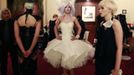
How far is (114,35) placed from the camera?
3.29m

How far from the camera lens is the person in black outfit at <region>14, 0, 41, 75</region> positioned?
4.57 m

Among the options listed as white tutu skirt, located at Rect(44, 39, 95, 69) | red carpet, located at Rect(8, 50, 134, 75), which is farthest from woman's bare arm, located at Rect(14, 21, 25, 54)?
red carpet, located at Rect(8, 50, 134, 75)

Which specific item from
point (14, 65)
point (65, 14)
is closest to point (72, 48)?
point (65, 14)

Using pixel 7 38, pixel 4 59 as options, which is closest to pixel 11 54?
pixel 4 59

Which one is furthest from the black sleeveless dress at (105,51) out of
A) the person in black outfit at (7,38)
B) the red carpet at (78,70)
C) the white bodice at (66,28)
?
the red carpet at (78,70)

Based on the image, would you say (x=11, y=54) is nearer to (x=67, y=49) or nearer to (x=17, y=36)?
(x=17, y=36)

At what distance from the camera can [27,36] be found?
4652mm

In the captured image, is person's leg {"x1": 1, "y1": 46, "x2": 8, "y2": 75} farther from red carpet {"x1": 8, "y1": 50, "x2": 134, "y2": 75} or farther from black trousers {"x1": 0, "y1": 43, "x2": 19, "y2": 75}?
red carpet {"x1": 8, "y1": 50, "x2": 134, "y2": 75}

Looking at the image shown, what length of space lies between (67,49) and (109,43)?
7.74 feet

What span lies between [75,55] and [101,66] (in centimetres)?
220

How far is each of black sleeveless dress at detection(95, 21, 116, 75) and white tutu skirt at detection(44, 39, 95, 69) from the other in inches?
Result: 83.0

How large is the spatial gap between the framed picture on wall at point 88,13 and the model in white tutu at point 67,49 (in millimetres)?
8477

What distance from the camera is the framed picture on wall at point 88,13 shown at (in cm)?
1445

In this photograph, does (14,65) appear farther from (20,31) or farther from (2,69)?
(20,31)
